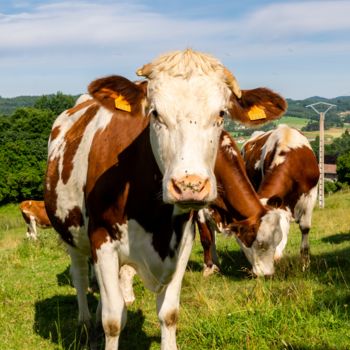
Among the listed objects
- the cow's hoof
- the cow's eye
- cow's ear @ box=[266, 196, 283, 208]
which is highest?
the cow's eye

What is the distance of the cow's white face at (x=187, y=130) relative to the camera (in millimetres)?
3057

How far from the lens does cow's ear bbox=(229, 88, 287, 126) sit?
3836 mm

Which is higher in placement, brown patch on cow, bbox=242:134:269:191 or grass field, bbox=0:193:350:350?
brown patch on cow, bbox=242:134:269:191

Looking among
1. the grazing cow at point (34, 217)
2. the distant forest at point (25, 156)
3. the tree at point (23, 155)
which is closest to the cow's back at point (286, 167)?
the grazing cow at point (34, 217)

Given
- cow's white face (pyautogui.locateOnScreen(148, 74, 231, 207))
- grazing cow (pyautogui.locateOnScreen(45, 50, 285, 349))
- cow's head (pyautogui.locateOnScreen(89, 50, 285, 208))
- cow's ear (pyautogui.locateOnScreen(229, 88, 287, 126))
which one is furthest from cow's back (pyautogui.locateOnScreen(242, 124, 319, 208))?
cow's white face (pyautogui.locateOnScreen(148, 74, 231, 207))

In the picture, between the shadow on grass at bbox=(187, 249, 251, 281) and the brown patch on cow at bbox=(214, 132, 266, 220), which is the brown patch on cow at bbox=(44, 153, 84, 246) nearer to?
the brown patch on cow at bbox=(214, 132, 266, 220)

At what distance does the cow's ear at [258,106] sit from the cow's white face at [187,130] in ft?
0.97

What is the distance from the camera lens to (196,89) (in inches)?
132

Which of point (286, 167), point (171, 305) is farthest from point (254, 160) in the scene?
point (171, 305)

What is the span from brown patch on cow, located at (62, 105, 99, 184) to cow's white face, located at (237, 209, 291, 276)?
3.01 m

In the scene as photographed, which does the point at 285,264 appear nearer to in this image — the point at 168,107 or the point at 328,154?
the point at 168,107

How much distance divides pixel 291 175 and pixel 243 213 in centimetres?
263

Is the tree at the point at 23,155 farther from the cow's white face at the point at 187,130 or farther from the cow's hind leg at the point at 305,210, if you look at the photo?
the cow's white face at the point at 187,130

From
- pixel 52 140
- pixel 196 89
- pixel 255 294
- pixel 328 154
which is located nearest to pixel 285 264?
pixel 255 294
